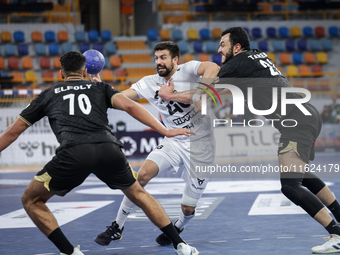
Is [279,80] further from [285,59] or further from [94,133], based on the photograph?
[285,59]

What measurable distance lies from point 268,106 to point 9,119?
10946 mm

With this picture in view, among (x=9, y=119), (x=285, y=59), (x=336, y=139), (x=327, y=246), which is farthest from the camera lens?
(x=285, y=59)

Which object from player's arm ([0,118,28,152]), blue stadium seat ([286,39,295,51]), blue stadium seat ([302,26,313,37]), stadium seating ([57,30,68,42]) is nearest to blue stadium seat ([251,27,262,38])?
blue stadium seat ([286,39,295,51])

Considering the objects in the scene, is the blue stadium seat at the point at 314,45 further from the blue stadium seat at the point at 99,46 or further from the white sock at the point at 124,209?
the white sock at the point at 124,209

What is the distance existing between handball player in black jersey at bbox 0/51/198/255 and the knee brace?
110 centimetres

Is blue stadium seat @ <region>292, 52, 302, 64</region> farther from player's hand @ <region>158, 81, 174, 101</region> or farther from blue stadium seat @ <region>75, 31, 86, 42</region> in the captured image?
player's hand @ <region>158, 81, 174, 101</region>

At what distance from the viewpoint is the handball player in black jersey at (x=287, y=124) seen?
434 centimetres

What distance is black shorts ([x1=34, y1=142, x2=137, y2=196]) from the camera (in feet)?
12.8

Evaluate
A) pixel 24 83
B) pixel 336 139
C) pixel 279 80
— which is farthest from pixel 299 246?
pixel 24 83

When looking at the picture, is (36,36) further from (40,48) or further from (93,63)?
(93,63)

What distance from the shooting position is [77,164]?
3908 mm

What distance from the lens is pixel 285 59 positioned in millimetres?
21250

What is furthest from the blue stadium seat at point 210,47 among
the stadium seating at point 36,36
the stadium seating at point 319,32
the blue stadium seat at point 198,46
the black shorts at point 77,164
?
the black shorts at point 77,164

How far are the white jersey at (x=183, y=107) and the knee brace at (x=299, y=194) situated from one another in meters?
1.31
